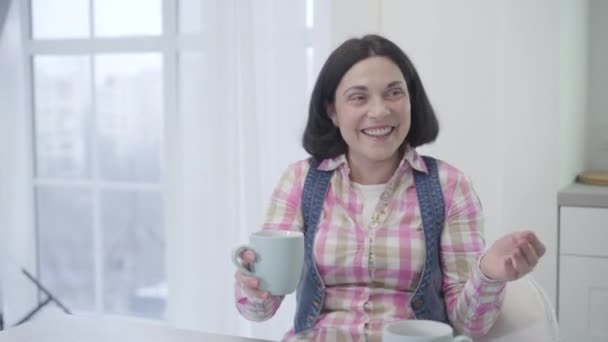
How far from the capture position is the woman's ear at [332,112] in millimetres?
1610

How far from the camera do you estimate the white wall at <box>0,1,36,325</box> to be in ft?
10.7

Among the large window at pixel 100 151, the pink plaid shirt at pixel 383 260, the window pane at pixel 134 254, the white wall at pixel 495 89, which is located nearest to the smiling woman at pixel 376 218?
the pink plaid shirt at pixel 383 260

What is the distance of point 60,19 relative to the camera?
3201mm

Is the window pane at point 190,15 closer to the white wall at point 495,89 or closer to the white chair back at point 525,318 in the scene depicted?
the white wall at point 495,89

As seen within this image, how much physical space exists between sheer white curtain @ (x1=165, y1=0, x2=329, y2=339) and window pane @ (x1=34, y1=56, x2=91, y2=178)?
0.61 metres

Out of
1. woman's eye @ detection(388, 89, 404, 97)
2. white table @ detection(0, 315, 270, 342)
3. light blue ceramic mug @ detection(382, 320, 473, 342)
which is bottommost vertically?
white table @ detection(0, 315, 270, 342)

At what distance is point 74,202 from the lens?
3.31 m

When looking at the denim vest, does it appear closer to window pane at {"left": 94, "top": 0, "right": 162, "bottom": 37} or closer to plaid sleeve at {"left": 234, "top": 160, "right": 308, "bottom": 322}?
plaid sleeve at {"left": 234, "top": 160, "right": 308, "bottom": 322}

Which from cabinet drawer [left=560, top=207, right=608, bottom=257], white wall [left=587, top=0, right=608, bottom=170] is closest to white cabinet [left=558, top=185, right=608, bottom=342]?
cabinet drawer [left=560, top=207, right=608, bottom=257]

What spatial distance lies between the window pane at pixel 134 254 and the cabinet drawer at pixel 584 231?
1667mm

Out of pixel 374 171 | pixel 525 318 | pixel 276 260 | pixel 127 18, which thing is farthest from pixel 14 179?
pixel 525 318

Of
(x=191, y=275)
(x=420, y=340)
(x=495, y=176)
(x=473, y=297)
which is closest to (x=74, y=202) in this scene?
(x=191, y=275)

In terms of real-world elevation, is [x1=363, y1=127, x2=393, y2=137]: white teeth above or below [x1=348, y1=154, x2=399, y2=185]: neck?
above

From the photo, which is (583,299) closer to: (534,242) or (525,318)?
(525,318)
